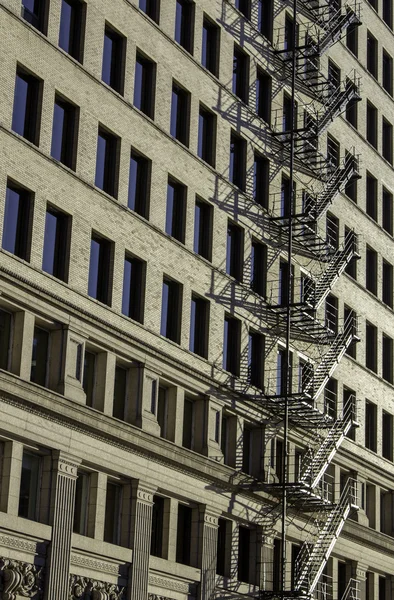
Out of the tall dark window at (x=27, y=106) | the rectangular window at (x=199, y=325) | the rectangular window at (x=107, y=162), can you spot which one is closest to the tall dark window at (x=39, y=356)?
the tall dark window at (x=27, y=106)

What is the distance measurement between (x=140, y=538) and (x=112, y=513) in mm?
1302

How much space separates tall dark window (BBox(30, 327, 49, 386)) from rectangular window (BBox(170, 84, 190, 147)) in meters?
12.5

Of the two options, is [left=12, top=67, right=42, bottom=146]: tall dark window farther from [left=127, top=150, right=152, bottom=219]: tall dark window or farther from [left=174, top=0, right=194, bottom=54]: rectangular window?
[left=174, top=0, right=194, bottom=54]: rectangular window

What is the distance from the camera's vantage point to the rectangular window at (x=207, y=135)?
176 feet

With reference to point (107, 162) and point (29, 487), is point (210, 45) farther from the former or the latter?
point (29, 487)

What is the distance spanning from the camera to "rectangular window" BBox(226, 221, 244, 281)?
54500 mm

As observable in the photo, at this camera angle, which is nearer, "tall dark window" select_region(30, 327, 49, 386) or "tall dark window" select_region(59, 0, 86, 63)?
"tall dark window" select_region(30, 327, 49, 386)

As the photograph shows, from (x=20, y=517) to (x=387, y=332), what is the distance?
34489 mm

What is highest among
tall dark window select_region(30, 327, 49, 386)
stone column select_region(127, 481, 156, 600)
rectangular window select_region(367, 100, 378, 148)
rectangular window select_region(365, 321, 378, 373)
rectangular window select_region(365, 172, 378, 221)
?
rectangular window select_region(367, 100, 378, 148)

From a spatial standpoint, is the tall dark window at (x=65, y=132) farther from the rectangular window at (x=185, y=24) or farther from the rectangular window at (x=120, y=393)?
the rectangular window at (x=185, y=24)

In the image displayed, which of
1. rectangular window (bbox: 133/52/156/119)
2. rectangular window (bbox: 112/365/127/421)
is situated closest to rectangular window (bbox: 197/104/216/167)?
rectangular window (bbox: 133/52/156/119)

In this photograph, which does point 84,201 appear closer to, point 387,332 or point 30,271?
point 30,271

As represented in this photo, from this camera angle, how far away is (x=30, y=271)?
41.0 metres

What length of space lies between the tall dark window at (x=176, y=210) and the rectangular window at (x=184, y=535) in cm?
1017
